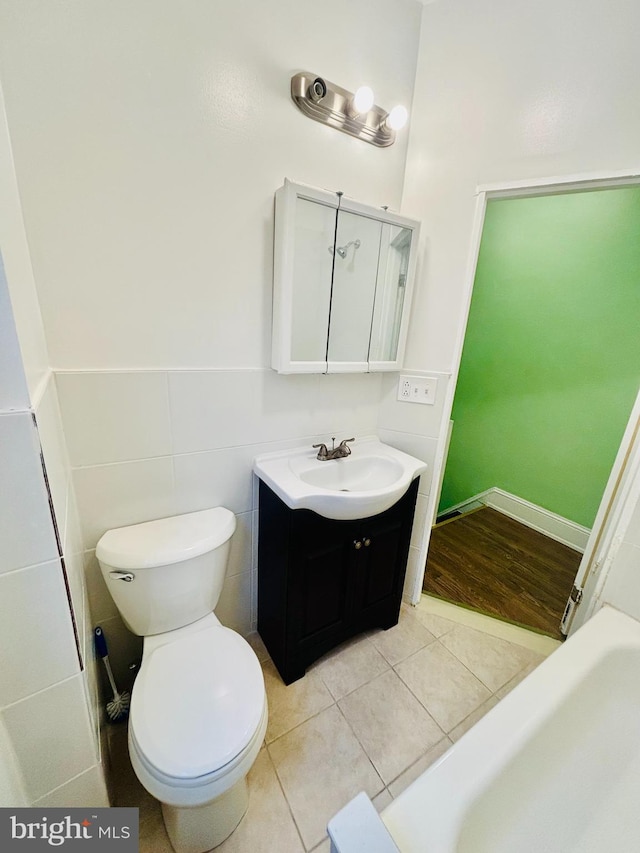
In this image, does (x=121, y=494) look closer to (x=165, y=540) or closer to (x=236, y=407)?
(x=165, y=540)

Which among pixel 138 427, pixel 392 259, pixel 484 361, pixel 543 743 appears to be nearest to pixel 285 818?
pixel 543 743

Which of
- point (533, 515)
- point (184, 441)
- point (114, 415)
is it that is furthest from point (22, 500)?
point (533, 515)

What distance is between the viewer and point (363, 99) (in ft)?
3.52

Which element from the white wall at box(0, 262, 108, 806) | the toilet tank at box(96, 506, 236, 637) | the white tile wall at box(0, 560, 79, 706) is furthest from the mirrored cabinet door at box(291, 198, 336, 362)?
the white tile wall at box(0, 560, 79, 706)

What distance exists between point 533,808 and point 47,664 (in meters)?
1.21

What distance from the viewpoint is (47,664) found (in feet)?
2.21

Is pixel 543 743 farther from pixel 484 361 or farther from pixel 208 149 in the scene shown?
pixel 484 361

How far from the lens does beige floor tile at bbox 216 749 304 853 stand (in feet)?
3.05

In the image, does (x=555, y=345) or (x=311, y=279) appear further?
(x=555, y=345)

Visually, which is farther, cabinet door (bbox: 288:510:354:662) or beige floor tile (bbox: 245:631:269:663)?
beige floor tile (bbox: 245:631:269:663)

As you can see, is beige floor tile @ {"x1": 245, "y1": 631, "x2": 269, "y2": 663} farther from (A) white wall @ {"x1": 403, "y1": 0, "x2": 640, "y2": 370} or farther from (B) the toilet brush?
(A) white wall @ {"x1": 403, "y1": 0, "x2": 640, "y2": 370}

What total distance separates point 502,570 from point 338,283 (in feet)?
6.42

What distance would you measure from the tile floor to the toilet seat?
0.40 metres

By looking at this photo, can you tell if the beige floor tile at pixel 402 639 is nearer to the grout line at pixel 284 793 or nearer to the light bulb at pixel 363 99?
the grout line at pixel 284 793
